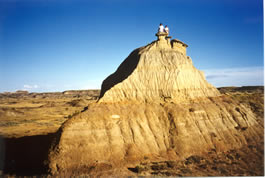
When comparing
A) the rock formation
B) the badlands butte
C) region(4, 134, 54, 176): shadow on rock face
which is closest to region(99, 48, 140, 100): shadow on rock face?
the rock formation

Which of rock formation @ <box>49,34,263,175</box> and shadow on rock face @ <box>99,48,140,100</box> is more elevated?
shadow on rock face @ <box>99,48,140,100</box>

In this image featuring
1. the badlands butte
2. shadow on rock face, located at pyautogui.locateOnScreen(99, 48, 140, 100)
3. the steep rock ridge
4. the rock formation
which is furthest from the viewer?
shadow on rock face, located at pyautogui.locateOnScreen(99, 48, 140, 100)

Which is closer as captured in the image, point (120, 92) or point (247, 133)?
point (120, 92)

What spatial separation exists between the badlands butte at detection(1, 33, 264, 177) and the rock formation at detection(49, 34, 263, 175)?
0.08 m

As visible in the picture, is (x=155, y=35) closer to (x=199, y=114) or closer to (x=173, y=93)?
(x=173, y=93)

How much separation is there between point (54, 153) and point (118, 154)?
5.50 metres

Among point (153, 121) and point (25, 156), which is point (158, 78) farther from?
point (25, 156)

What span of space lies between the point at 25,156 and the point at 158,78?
1677 cm

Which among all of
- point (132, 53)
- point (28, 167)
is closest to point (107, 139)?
point (28, 167)

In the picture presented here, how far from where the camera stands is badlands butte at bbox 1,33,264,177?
16938 millimetres

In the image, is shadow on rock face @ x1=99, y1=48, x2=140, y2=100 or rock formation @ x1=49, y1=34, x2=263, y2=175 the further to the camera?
shadow on rock face @ x1=99, y1=48, x2=140, y2=100

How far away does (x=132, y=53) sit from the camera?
88.7 ft

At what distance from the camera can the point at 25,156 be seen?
20.9 meters

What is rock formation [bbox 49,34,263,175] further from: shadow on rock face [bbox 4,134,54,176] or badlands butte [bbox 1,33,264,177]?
shadow on rock face [bbox 4,134,54,176]
